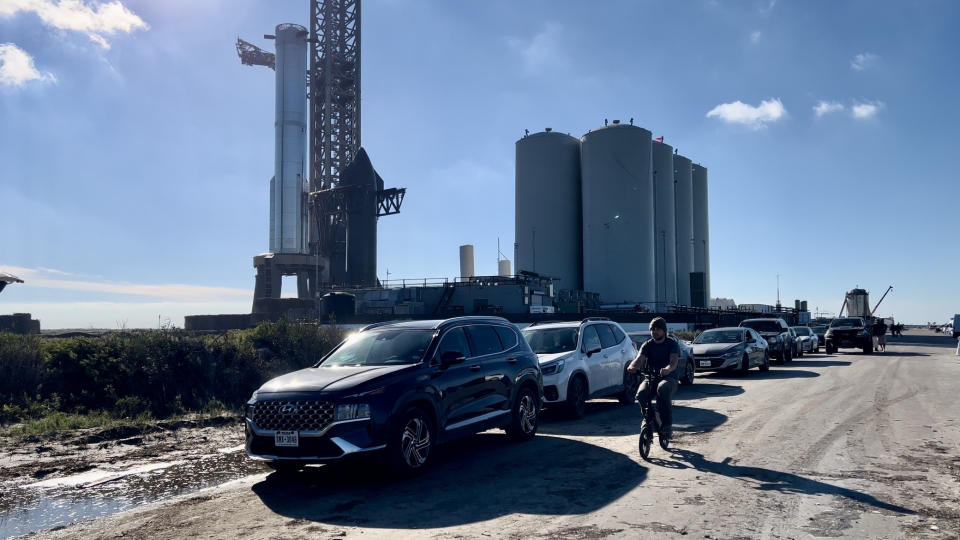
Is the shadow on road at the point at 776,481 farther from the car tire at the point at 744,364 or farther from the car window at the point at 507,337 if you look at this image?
the car tire at the point at 744,364

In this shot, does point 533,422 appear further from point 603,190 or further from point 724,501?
point 603,190

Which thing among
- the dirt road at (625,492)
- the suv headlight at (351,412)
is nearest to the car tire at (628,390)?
the dirt road at (625,492)

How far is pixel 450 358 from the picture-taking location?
7.85 metres

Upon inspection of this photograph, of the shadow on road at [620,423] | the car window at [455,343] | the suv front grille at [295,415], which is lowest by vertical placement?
the shadow on road at [620,423]

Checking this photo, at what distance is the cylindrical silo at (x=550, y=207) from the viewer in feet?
224

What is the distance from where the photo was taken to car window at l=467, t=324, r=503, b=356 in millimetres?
8961

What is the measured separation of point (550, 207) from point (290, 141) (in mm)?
37512

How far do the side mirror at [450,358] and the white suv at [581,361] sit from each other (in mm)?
3729

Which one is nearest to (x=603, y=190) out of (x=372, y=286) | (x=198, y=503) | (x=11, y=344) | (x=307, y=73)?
(x=372, y=286)

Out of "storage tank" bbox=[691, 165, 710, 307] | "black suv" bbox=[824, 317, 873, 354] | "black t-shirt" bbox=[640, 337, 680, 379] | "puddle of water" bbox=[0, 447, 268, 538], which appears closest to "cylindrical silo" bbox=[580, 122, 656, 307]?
"storage tank" bbox=[691, 165, 710, 307]

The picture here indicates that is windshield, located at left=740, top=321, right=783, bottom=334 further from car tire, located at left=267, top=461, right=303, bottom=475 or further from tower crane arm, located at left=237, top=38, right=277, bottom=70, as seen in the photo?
tower crane arm, located at left=237, top=38, right=277, bottom=70

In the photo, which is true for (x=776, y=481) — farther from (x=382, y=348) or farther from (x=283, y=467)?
(x=283, y=467)

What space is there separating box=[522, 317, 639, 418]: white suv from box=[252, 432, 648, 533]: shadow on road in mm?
2701

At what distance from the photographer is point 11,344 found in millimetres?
12844
